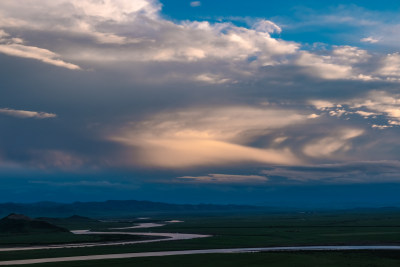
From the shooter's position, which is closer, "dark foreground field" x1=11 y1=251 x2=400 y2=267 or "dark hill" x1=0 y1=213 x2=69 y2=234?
"dark foreground field" x1=11 y1=251 x2=400 y2=267

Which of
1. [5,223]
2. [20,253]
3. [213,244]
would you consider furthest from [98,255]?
[5,223]

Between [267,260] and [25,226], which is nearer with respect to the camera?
[267,260]

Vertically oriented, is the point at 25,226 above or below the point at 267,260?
below

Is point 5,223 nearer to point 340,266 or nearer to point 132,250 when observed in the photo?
point 132,250

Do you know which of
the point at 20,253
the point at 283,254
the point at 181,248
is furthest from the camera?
the point at 181,248

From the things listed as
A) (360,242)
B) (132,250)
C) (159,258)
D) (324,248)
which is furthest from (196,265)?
(360,242)

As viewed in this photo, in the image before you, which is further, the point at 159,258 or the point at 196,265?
the point at 159,258

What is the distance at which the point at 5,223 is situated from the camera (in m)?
144

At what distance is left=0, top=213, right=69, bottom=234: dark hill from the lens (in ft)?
455

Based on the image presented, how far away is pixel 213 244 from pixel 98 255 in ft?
83.8

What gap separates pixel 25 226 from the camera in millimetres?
142625

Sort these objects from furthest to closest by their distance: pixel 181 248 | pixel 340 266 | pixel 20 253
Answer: pixel 181 248 < pixel 20 253 < pixel 340 266

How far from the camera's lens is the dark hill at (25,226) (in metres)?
139

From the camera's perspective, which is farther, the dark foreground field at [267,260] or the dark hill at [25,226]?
the dark hill at [25,226]
